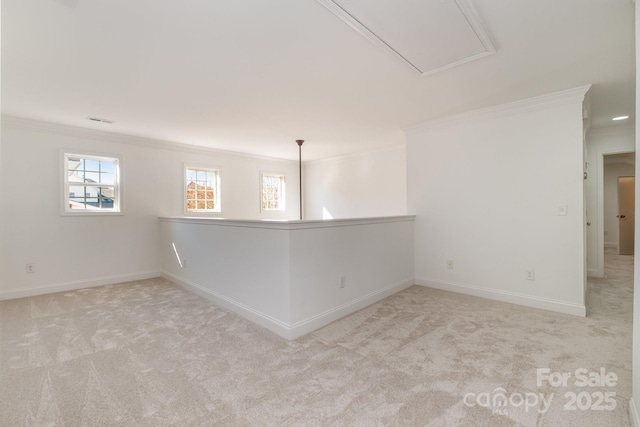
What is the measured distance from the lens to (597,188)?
4.50 metres

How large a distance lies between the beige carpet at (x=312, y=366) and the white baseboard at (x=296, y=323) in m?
0.09

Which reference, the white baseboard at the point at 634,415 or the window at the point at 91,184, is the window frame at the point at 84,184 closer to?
the window at the point at 91,184

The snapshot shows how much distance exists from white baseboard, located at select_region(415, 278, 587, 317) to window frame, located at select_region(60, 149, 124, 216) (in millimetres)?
4963

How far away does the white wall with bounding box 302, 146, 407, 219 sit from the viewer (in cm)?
558

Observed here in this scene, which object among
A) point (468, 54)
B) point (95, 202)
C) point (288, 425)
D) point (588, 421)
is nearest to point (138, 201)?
point (95, 202)

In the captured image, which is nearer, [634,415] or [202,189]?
[634,415]

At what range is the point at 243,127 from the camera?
420 cm

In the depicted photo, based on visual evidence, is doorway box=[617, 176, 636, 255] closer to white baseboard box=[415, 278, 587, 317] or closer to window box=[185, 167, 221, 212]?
white baseboard box=[415, 278, 587, 317]

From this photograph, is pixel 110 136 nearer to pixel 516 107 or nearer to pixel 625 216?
pixel 516 107

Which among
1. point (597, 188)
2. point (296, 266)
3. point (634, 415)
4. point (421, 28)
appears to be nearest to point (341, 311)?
point (296, 266)

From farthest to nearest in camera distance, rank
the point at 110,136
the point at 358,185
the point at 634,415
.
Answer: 1. the point at 358,185
2. the point at 110,136
3. the point at 634,415

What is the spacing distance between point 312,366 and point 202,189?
4.58 m

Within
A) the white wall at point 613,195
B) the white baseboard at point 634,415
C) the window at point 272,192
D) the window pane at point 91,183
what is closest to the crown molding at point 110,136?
the window pane at point 91,183

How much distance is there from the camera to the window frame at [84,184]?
405 cm
